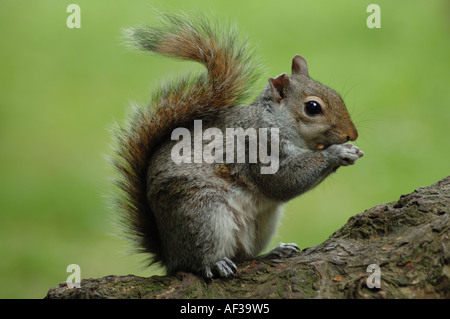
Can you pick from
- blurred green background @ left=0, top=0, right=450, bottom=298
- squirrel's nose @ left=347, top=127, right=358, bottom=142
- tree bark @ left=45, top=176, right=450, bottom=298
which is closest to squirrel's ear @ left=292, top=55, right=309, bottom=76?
squirrel's nose @ left=347, top=127, right=358, bottom=142

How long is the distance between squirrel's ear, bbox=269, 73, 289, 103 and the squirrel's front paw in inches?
12.8

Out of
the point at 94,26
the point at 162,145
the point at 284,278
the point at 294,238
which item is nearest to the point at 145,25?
the point at 162,145

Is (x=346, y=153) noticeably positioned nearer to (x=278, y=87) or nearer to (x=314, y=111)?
(x=314, y=111)

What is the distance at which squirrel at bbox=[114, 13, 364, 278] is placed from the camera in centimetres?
205

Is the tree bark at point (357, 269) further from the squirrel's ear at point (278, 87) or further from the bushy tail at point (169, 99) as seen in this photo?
the squirrel's ear at point (278, 87)

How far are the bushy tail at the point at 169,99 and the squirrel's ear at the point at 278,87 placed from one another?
0.13m

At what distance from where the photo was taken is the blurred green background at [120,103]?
3.65 meters

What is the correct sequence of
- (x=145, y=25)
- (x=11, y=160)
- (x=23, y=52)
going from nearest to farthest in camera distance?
(x=145, y=25) → (x=11, y=160) → (x=23, y=52)

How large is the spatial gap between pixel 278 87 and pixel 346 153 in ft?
1.35

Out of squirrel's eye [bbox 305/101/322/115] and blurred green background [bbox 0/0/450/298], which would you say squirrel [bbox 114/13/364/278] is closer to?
squirrel's eye [bbox 305/101/322/115]

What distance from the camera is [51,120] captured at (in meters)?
4.32

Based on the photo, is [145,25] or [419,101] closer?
[145,25]
